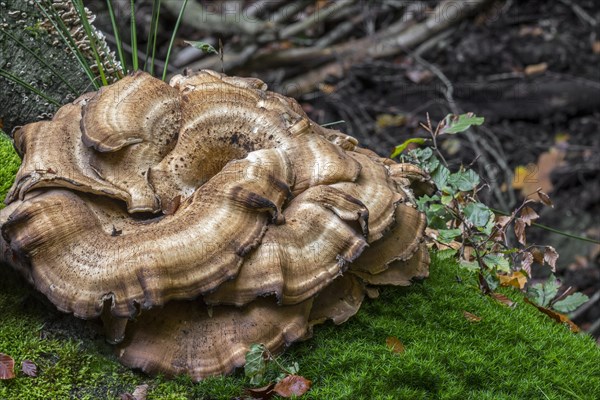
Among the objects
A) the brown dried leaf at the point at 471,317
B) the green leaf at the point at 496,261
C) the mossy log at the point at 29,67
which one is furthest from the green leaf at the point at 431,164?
the mossy log at the point at 29,67

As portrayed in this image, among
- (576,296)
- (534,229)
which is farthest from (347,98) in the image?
(576,296)

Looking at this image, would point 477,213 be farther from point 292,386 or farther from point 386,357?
point 292,386

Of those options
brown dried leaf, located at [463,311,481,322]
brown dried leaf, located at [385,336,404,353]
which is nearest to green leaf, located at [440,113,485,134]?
brown dried leaf, located at [463,311,481,322]

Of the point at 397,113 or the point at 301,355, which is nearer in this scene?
the point at 301,355

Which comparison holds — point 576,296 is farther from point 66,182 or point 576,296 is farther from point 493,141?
point 493,141

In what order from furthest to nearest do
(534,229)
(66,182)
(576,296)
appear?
(534,229) → (576,296) → (66,182)
